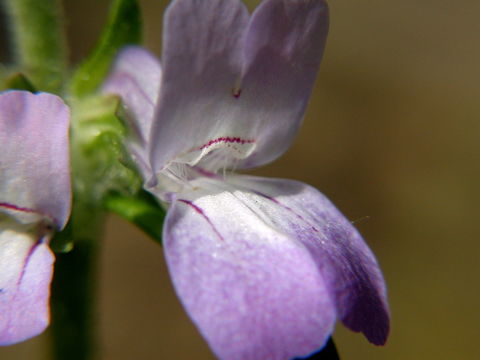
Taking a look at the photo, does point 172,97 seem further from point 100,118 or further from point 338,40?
point 338,40

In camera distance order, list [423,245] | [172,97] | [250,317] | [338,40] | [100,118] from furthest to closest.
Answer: [338,40], [423,245], [100,118], [172,97], [250,317]

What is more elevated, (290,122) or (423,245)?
(290,122)

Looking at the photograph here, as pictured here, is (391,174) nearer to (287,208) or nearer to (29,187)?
(287,208)

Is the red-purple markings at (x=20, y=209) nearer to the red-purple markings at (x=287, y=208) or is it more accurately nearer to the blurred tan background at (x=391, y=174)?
the red-purple markings at (x=287, y=208)

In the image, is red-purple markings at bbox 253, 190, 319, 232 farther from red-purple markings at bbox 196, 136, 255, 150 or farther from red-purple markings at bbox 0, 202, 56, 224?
red-purple markings at bbox 0, 202, 56, 224

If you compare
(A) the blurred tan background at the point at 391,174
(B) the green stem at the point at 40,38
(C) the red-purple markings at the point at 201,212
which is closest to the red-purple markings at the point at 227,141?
(C) the red-purple markings at the point at 201,212

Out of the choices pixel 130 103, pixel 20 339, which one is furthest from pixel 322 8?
pixel 20 339
